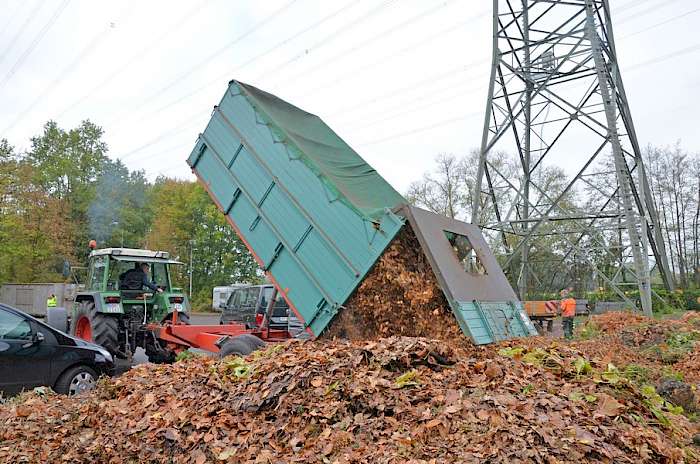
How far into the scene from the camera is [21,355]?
285 inches

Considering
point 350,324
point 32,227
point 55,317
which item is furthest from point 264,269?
point 32,227

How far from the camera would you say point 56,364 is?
748 centimetres

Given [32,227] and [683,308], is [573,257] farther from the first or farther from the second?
[32,227]

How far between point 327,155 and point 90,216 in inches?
1273

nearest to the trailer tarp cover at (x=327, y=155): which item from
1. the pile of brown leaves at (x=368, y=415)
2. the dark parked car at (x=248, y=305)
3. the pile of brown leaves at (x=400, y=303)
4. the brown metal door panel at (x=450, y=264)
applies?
the brown metal door panel at (x=450, y=264)

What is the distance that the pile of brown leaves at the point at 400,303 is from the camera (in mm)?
5965

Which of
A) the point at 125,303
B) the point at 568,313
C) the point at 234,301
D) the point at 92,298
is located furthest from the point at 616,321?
the point at 92,298

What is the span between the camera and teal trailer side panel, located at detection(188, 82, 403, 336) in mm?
6301

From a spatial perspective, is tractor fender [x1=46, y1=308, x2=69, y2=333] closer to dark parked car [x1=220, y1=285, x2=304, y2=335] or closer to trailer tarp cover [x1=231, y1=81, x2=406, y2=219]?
dark parked car [x1=220, y1=285, x2=304, y2=335]

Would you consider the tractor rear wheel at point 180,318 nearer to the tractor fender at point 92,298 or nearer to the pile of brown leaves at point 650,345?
the tractor fender at point 92,298

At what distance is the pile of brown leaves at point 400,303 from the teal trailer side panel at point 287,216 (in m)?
0.14

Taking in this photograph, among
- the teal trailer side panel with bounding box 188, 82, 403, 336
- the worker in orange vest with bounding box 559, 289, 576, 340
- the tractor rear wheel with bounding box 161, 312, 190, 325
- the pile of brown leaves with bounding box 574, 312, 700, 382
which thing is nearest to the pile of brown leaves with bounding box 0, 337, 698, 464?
the teal trailer side panel with bounding box 188, 82, 403, 336

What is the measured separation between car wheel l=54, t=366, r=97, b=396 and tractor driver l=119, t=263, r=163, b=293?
3122mm

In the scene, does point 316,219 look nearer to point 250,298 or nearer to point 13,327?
point 13,327
